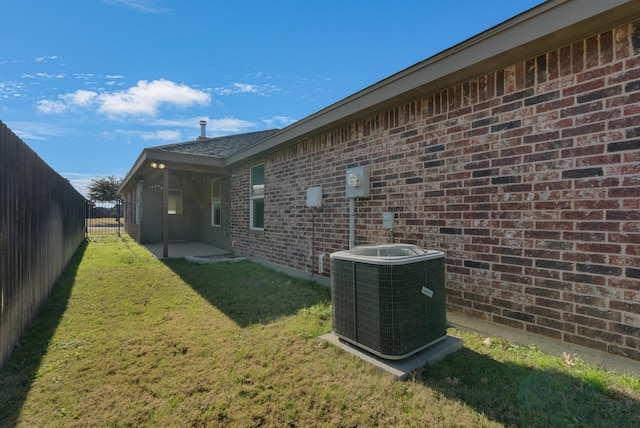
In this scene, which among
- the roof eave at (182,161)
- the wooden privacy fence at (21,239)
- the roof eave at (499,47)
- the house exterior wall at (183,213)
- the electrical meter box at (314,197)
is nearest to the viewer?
the roof eave at (499,47)

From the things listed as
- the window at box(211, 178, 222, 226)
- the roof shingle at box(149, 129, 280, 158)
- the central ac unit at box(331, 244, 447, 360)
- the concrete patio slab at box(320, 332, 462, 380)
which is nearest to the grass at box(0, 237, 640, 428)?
the concrete patio slab at box(320, 332, 462, 380)

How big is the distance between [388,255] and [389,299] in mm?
370

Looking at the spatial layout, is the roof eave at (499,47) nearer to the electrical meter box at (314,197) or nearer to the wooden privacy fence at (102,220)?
the electrical meter box at (314,197)

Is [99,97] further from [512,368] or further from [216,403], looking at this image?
[512,368]

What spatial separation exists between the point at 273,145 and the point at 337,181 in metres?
2.15

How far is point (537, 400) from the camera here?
190cm

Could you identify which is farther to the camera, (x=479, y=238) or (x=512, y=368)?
(x=479, y=238)

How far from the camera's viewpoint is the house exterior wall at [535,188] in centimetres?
218

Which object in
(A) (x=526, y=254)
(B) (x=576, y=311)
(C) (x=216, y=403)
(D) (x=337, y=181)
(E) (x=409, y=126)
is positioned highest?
(E) (x=409, y=126)

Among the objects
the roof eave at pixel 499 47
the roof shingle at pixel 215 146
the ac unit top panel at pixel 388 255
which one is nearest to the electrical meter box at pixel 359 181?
the roof eave at pixel 499 47

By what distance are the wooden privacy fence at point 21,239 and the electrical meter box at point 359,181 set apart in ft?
12.3

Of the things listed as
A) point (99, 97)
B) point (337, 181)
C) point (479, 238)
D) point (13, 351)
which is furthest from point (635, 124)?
point (99, 97)

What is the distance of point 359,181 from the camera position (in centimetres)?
421

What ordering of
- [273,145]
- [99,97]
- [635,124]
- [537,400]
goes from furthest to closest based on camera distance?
[99,97], [273,145], [635,124], [537,400]
